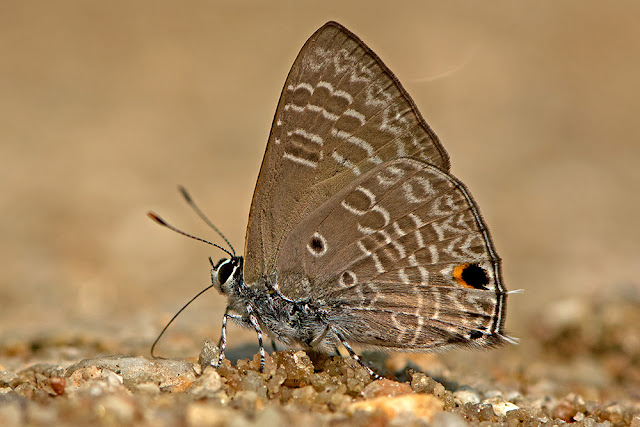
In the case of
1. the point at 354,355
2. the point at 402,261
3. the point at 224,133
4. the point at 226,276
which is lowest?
the point at 354,355

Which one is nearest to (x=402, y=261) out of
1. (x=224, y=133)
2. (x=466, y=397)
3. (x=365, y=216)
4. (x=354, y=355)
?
(x=365, y=216)

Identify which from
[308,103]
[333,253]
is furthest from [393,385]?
[308,103]

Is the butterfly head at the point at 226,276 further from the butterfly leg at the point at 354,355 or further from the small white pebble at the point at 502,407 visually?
the small white pebble at the point at 502,407

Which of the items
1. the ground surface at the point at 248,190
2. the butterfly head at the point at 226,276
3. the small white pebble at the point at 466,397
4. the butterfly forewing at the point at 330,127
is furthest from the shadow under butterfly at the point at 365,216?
the ground surface at the point at 248,190

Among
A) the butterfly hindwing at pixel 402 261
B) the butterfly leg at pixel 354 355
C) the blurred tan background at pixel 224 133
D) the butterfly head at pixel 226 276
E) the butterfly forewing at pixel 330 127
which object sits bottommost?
the butterfly leg at pixel 354 355

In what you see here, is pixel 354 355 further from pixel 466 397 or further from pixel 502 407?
pixel 502 407

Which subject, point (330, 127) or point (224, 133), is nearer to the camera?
point (330, 127)

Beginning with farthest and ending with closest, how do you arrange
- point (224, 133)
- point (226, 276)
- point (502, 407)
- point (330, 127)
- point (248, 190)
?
point (224, 133), point (248, 190), point (226, 276), point (330, 127), point (502, 407)

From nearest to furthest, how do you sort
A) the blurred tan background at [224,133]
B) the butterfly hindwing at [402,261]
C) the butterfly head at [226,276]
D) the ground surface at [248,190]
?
the ground surface at [248,190]
the butterfly hindwing at [402,261]
the butterfly head at [226,276]
the blurred tan background at [224,133]
